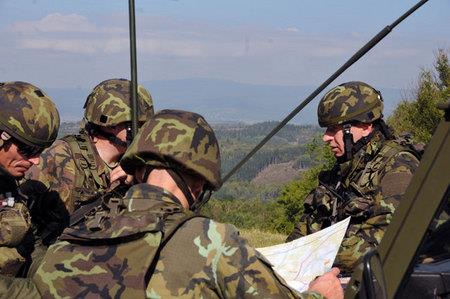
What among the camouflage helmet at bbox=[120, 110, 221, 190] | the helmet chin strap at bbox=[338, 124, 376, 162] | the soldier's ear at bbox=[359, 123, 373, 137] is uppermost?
the camouflage helmet at bbox=[120, 110, 221, 190]

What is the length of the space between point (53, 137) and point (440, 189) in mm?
2589

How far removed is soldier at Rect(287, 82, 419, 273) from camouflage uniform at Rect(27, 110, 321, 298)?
2.01 metres

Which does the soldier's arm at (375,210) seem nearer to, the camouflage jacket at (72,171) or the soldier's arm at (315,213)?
the soldier's arm at (315,213)

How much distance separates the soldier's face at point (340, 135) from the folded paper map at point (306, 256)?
151 cm

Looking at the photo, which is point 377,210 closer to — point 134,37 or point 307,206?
point 307,206

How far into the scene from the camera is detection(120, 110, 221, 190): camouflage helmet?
9.41 ft

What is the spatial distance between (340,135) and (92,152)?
1.86 metres

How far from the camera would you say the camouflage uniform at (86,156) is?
16.7 ft

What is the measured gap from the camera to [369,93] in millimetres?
5348

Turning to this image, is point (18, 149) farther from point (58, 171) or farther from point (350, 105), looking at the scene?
point (350, 105)

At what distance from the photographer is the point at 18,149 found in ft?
13.0

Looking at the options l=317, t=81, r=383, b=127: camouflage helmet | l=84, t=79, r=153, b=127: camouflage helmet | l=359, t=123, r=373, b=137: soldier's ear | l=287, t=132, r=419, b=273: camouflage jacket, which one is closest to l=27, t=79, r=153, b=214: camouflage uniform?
l=84, t=79, r=153, b=127: camouflage helmet

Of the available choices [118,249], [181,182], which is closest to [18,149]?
[181,182]

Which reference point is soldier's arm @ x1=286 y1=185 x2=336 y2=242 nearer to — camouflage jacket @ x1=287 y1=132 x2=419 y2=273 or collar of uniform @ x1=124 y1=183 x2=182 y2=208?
camouflage jacket @ x1=287 y1=132 x2=419 y2=273
